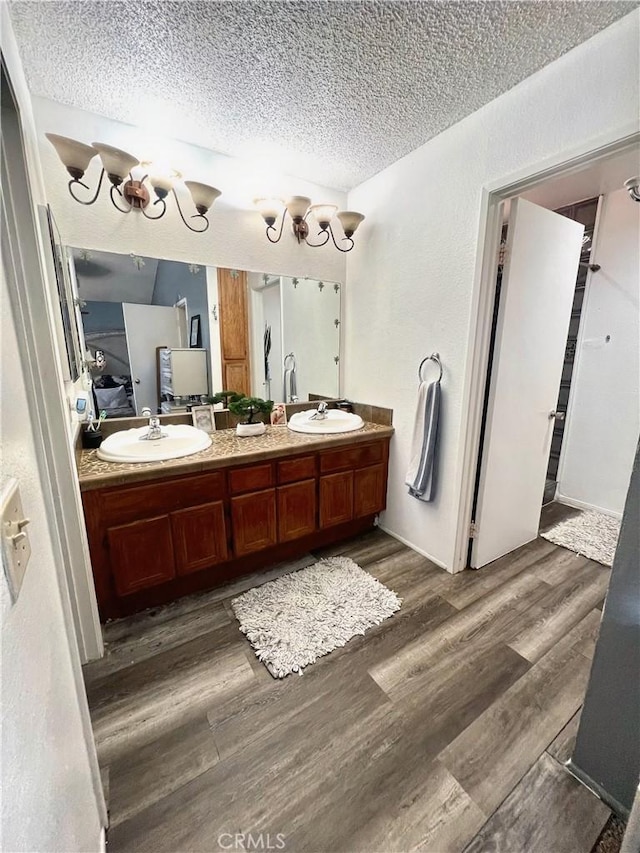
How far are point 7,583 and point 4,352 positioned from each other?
343 mm

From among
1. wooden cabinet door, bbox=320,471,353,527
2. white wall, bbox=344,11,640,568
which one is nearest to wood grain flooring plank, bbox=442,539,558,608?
white wall, bbox=344,11,640,568

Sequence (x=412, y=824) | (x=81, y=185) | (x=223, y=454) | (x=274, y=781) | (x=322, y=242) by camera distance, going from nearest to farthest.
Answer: (x=412, y=824), (x=274, y=781), (x=81, y=185), (x=223, y=454), (x=322, y=242)

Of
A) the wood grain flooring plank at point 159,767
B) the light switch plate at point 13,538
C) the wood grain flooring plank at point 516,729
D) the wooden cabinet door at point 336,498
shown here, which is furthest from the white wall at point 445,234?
the light switch plate at point 13,538

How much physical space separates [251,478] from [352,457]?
0.70 metres

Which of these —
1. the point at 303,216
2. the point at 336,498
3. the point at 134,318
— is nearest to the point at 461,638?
the point at 336,498

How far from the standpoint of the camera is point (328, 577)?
6.89 ft

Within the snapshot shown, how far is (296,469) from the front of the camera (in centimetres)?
209

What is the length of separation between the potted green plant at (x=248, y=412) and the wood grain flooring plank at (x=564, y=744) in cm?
187

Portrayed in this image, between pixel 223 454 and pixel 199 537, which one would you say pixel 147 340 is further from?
pixel 199 537

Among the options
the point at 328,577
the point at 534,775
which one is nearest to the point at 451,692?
the point at 534,775

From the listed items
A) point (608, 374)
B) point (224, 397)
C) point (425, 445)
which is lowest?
point (425, 445)

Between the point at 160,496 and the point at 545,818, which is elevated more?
the point at 160,496

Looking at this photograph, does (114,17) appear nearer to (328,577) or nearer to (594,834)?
(328,577)

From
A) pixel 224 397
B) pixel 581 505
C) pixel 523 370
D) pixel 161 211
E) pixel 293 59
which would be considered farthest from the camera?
pixel 581 505
